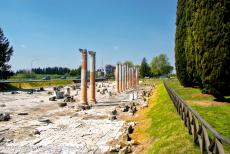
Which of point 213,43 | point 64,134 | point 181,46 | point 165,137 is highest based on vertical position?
point 181,46

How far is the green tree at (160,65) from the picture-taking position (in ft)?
440

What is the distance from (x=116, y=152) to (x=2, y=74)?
1783 inches

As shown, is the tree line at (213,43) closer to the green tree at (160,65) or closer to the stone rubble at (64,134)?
the stone rubble at (64,134)

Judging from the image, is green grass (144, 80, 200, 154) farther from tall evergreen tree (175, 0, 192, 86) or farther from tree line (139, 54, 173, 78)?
tree line (139, 54, 173, 78)

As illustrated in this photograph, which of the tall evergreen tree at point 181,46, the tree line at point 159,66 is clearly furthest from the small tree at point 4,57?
the tree line at point 159,66

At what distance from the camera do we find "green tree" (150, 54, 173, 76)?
134125mm

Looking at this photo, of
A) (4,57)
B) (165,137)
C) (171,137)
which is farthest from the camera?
(4,57)

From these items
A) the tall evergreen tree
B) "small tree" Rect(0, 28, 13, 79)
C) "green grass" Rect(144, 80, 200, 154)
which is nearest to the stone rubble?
"green grass" Rect(144, 80, 200, 154)

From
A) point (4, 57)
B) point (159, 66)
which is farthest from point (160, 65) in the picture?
point (4, 57)

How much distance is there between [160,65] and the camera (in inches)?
5320

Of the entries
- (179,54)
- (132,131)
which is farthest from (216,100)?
(179,54)

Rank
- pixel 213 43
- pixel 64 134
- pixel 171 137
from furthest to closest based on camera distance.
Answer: pixel 213 43, pixel 64 134, pixel 171 137

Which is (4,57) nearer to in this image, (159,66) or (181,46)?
(181,46)

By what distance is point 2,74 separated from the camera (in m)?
52.3
